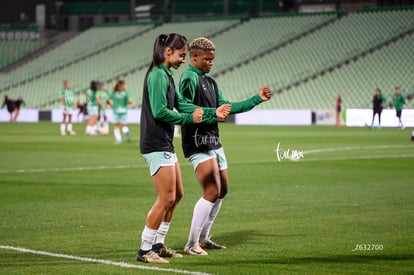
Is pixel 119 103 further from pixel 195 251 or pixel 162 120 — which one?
pixel 162 120

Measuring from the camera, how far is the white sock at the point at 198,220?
10.8 m

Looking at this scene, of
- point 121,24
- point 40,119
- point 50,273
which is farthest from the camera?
point 121,24

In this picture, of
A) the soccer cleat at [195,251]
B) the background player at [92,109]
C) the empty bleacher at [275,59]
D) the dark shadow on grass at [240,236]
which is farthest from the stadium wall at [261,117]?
the soccer cleat at [195,251]

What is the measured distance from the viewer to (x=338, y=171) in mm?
22594

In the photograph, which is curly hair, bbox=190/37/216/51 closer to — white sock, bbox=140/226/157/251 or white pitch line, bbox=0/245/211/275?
white sock, bbox=140/226/157/251

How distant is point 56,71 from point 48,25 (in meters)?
9.10

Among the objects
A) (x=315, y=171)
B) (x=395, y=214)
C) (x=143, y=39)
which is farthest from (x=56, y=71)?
A: (x=395, y=214)

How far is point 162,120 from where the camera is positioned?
Answer: 392 inches

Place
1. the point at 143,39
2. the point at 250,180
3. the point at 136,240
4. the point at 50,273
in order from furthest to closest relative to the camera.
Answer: the point at 143,39 < the point at 250,180 < the point at 136,240 < the point at 50,273

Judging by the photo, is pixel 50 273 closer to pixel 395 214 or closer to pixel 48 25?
pixel 395 214

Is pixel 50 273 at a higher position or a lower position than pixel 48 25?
lower

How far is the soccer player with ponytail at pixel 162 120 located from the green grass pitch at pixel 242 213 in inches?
20.7

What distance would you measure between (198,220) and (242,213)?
4.07 m

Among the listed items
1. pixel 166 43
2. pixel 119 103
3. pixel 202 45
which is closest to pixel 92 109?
pixel 119 103
